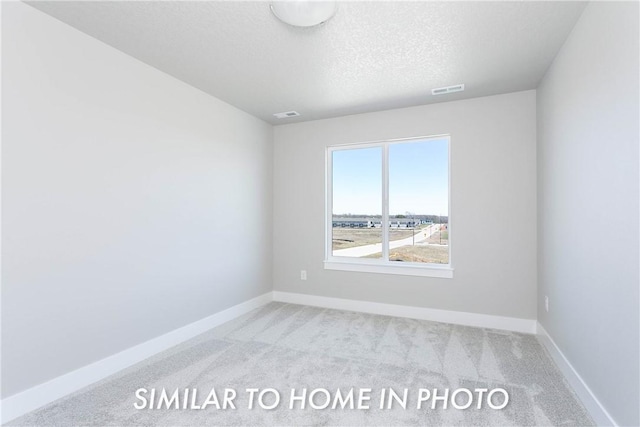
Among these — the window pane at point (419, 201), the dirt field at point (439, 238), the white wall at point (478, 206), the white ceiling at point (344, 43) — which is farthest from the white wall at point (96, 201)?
the dirt field at point (439, 238)

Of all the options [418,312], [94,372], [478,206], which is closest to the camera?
[94,372]

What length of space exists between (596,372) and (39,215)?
341 cm

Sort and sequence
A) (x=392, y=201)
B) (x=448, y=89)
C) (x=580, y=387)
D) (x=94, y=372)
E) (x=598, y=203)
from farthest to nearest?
1. (x=392, y=201)
2. (x=448, y=89)
3. (x=94, y=372)
4. (x=580, y=387)
5. (x=598, y=203)

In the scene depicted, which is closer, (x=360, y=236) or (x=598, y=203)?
(x=598, y=203)

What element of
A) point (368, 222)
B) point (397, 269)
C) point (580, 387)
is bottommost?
point (580, 387)

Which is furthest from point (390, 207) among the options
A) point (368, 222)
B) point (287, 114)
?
point (287, 114)

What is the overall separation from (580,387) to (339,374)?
1.53 m

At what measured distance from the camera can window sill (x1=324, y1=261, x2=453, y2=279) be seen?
342 cm

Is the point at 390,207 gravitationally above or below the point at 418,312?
above

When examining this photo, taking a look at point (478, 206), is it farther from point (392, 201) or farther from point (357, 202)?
point (357, 202)

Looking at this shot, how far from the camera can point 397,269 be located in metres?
3.63

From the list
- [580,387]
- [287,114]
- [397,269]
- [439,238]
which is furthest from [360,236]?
[580,387]

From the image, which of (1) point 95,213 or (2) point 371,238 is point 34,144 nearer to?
(1) point 95,213

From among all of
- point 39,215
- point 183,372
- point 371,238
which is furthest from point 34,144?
point 371,238
